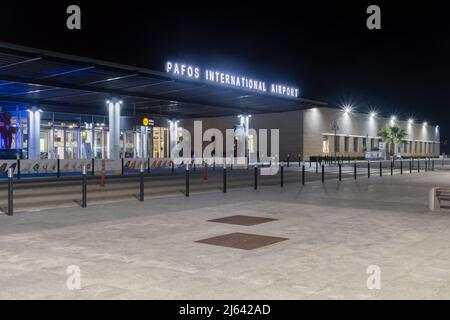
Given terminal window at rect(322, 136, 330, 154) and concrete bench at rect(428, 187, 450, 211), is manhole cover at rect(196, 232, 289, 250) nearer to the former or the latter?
concrete bench at rect(428, 187, 450, 211)

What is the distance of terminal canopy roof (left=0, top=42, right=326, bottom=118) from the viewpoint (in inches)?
914

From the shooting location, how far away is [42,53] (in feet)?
69.6

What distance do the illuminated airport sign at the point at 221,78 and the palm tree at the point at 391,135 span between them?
39.3 meters

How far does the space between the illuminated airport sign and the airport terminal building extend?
0.07m

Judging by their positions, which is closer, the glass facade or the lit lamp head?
the glass facade

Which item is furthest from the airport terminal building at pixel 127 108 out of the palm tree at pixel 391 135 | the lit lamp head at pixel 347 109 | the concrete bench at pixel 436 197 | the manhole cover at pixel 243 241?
the concrete bench at pixel 436 197

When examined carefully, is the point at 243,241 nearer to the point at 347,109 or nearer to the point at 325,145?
the point at 325,145

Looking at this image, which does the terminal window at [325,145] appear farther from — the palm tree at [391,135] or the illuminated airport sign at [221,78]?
the illuminated airport sign at [221,78]

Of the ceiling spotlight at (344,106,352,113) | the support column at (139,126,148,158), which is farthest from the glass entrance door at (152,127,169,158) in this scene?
the ceiling spotlight at (344,106,352,113)

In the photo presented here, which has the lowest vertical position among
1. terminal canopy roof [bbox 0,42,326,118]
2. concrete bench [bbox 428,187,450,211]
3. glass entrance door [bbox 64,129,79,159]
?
concrete bench [bbox 428,187,450,211]

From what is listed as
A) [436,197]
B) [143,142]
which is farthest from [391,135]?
[436,197]

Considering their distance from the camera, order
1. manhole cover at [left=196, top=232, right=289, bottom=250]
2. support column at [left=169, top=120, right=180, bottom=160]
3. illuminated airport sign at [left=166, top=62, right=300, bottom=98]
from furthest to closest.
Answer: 1. support column at [left=169, top=120, right=180, bottom=160]
2. illuminated airport sign at [left=166, top=62, right=300, bottom=98]
3. manhole cover at [left=196, top=232, right=289, bottom=250]

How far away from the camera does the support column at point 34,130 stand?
3991 cm
